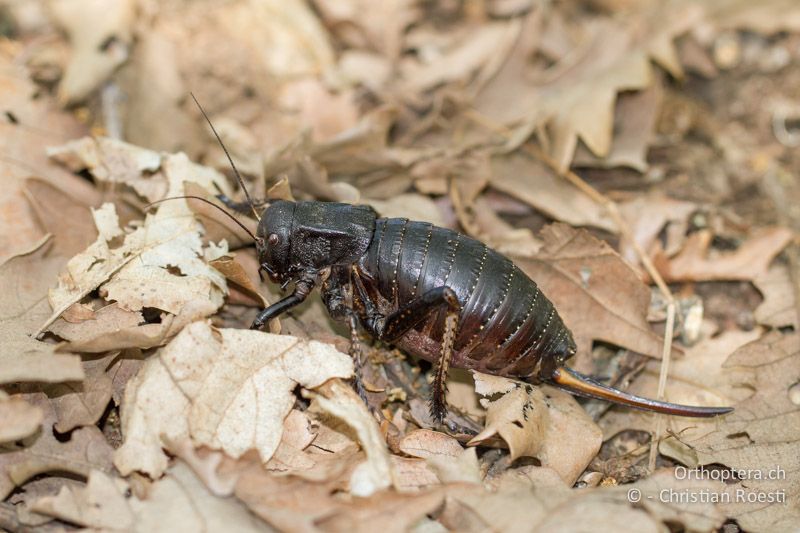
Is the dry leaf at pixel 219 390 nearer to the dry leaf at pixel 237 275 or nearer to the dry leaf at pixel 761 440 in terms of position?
the dry leaf at pixel 237 275

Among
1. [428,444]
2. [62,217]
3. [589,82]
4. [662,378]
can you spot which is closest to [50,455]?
[62,217]

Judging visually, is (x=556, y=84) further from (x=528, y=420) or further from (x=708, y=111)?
(x=528, y=420)

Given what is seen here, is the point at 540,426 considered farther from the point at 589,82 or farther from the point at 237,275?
the point at 589,82

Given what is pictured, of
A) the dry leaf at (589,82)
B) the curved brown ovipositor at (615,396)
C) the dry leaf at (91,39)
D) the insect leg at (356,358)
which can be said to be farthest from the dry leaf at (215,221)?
the dry leaf at (589,82)

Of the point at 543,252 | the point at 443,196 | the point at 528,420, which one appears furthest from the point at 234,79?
the point at 528,420

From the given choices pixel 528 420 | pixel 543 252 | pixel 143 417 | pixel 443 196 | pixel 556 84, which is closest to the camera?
pixel 143 417

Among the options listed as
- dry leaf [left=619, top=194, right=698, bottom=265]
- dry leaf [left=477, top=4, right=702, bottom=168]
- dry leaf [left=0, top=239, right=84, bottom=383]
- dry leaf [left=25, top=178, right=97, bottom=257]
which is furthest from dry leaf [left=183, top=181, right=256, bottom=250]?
dry leaf [left=619, top=194, right=698, bottom=265]
